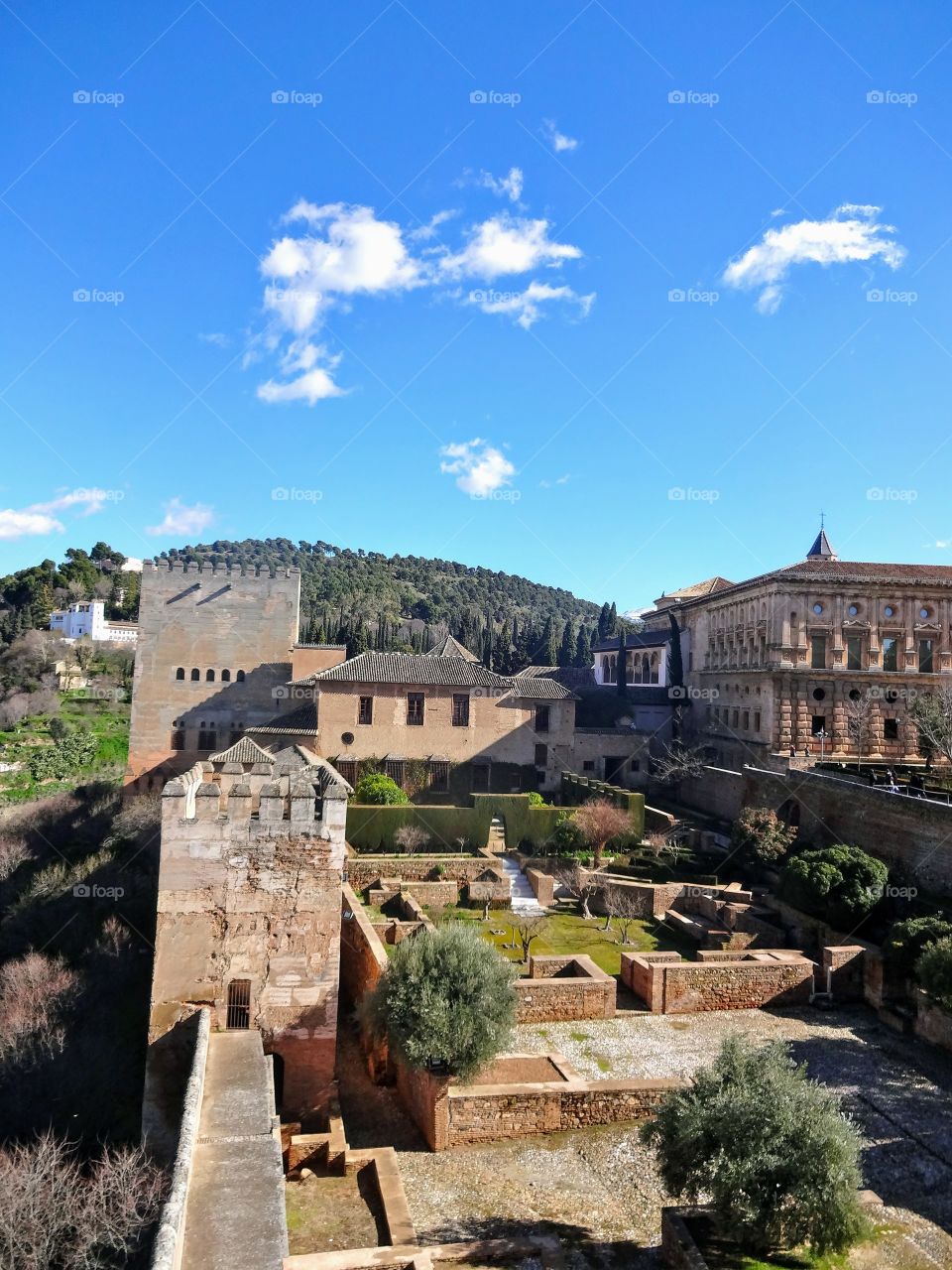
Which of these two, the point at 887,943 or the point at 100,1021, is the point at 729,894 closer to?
the point at 887,943

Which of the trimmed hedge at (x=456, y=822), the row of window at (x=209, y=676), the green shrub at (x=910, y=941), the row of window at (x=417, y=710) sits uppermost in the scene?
the row of window at (x=209, y=676)

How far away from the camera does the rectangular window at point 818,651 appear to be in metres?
30.1

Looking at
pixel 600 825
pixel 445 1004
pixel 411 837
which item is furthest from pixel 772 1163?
pixel 411 837

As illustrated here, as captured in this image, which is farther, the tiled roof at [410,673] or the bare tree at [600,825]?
the tiled roof at [410,673]

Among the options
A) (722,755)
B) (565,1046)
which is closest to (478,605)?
(722,755)

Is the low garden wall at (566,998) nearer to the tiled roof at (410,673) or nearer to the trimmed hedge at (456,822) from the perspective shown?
the trimmed hedge at (456,822)

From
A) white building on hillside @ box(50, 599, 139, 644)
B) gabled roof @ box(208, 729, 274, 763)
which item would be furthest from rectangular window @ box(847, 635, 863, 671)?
white building on hillside @ box(50, 599, 139, 644)

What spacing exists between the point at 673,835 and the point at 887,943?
34.1 feet

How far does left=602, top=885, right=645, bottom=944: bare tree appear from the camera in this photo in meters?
20.6

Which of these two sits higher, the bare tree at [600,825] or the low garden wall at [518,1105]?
the bare tree at [600,825]

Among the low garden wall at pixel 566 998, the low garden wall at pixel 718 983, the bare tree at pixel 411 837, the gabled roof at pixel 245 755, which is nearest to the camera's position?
the low garden wall at pixel 566 998

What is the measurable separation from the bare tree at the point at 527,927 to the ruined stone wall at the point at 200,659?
16662 millimetres

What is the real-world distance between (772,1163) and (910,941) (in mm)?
10253

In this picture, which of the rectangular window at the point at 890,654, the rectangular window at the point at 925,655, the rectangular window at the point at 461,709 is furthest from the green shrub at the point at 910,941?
the rectangular window at the point at 461,709
